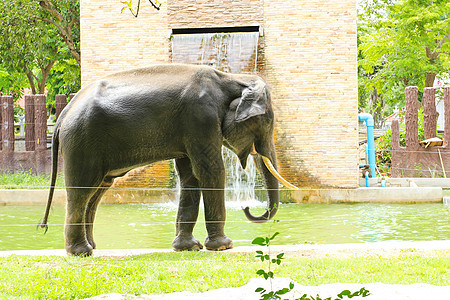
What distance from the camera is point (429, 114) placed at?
50.9 ft

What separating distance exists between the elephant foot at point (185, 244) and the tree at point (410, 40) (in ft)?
52.8

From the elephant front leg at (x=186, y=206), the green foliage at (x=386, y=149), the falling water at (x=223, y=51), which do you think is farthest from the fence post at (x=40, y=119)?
the elephant front leg at (x=186, y=206)

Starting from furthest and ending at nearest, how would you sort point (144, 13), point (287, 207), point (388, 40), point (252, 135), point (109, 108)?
point (388, 40), point (144, 13), point (287, 207), point (252, 135), point (109, 108)

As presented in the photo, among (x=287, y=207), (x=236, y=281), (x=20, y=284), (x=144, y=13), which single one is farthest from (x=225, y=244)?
(x=144, y=13)

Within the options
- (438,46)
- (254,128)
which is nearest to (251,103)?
(254,128)

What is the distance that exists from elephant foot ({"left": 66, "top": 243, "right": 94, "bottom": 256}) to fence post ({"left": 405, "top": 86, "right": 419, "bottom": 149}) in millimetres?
11837

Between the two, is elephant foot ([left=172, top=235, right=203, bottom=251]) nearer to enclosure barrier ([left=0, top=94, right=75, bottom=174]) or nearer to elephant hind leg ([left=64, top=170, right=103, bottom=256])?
elephant hind leg ([left=64, top=170, right=103, bottom=256])

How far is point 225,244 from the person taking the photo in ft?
19.0

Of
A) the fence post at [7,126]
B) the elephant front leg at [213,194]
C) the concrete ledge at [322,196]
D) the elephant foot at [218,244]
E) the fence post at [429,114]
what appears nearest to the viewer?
the elephant front leg at [213,194]

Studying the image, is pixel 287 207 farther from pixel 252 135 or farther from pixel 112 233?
pixel 252 135

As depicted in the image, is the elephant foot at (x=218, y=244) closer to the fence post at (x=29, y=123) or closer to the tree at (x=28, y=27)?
the fence post at (x=29, y=123)

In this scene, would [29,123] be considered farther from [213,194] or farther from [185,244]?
[213,194]

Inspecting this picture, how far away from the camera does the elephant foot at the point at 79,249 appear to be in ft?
18.2

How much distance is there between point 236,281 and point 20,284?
1.63 m
